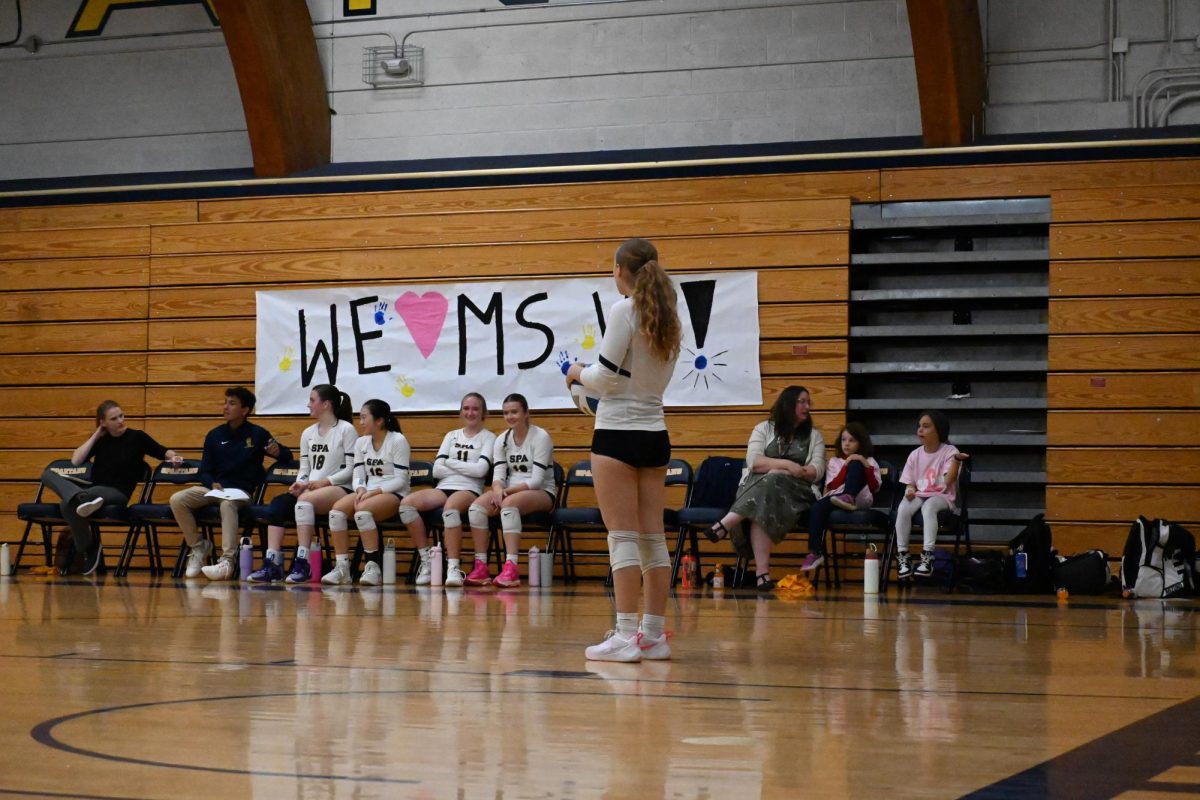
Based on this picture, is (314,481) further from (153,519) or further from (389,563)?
(153,519)

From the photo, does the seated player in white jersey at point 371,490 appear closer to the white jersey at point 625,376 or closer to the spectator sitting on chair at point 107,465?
the spectator sitting on chair at point 107,465

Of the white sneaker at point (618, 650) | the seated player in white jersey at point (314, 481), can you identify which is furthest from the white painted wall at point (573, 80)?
the white sneaker at point (618, 650)

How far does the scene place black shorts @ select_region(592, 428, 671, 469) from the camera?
453cm

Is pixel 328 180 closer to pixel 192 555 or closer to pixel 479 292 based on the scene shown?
pixel 479 292

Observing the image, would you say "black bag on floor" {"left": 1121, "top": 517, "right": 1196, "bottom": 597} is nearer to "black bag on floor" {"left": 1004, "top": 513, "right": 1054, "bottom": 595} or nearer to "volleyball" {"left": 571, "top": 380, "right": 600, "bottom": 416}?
"black bag on floor" {"left": 1004, "top": 513, "right": 1054, "bottom": 595}

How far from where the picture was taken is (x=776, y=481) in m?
A: 8.65

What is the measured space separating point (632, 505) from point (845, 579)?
5098 millimetres

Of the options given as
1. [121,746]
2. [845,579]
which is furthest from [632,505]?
[845,579]

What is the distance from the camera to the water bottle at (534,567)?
8992mm

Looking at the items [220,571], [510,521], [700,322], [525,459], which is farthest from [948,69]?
[220,571]

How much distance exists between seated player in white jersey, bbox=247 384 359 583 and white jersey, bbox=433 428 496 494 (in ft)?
2.08

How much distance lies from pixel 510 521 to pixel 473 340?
1.78 metres

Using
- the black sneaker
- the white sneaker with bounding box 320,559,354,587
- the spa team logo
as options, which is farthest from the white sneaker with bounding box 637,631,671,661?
the spa team logo

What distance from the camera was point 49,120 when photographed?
1155 centimetres
